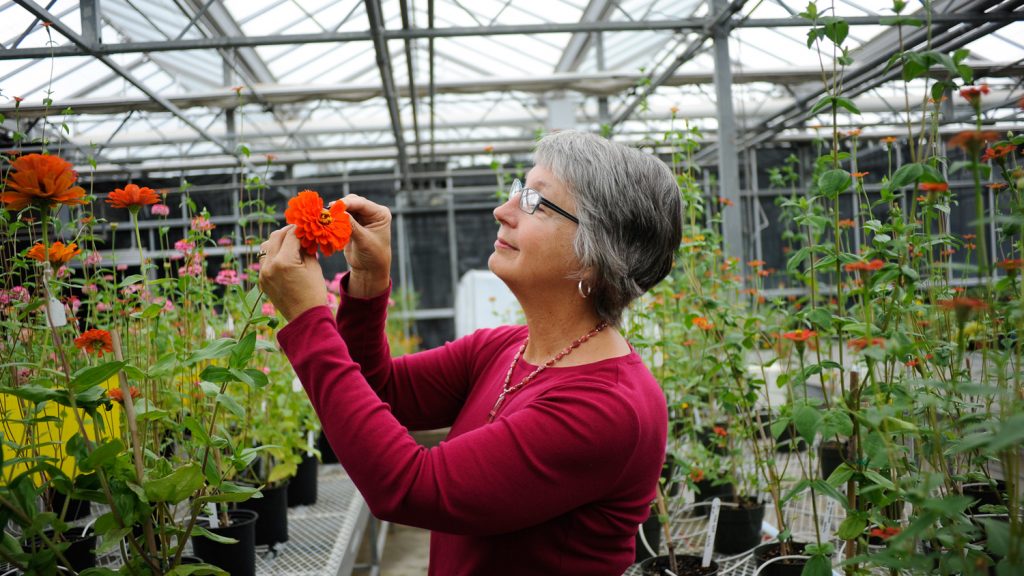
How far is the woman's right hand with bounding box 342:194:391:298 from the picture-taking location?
1.10 metres

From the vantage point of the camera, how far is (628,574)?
6.72 ft

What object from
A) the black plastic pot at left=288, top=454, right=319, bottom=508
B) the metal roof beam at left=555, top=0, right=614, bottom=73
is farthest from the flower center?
the metal roof beam at left=555, top=0, right=614, bottom=73

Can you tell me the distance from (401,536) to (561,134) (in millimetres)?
3690

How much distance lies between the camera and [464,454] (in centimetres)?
91

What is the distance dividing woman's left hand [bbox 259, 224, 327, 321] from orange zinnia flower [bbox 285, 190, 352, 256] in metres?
0.02

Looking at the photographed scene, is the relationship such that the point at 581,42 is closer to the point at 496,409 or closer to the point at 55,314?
the point at 496,409

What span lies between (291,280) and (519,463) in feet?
1.17

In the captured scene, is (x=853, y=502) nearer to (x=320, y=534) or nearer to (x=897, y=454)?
Result: (x=897, y=454)

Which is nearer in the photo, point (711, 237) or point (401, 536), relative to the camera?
point (711, 237)

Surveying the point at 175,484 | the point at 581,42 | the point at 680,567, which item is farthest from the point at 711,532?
the point at 581,42

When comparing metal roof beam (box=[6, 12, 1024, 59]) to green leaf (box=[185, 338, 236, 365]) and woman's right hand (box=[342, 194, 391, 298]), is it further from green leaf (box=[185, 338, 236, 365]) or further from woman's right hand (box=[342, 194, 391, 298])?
green leaf (box=[185, 338, 236, 365])

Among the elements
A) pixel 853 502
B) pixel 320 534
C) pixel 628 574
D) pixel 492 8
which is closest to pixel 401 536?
pixel 320 534

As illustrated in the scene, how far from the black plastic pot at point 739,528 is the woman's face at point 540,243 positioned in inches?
57.1

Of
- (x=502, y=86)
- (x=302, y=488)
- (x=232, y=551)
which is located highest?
(x=502, y=86)
